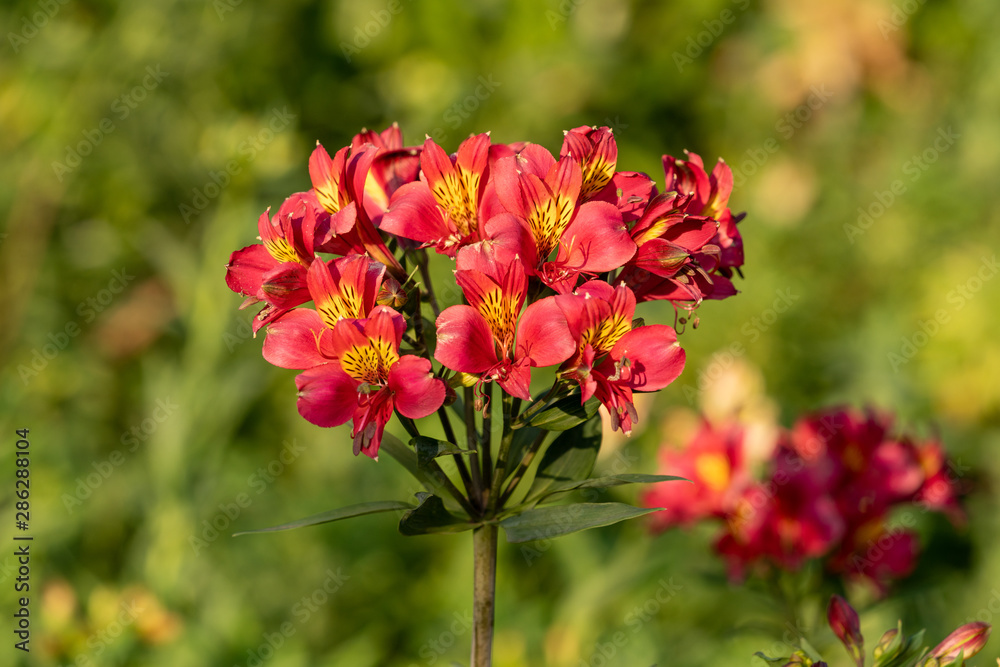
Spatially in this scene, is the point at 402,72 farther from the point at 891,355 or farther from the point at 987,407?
the point at 987,407

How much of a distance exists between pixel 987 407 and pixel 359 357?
2922mm

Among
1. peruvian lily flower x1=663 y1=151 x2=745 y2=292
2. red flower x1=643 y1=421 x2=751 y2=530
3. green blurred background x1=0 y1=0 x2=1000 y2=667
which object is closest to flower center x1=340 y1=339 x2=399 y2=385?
peruvian lily flower x1=663 y1=151 x2=745 y2=292

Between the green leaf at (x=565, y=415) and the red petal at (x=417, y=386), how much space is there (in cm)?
11

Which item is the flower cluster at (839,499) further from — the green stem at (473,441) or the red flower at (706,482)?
the green stem at (473,441)

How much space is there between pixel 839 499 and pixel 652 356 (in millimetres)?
951

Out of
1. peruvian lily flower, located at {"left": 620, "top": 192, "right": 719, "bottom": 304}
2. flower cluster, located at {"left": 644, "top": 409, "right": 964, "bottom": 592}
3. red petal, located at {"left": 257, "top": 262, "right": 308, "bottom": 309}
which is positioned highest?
red petal, located at {"left": 257, "top": 262, "right": 308, "bottom": 309}

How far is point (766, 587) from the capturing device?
170cm

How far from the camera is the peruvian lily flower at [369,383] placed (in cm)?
80

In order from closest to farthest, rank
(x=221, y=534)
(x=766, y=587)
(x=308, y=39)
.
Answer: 1. (x=766, y=587)
2. (x=221, y=534)
3. (x=308, y=39)

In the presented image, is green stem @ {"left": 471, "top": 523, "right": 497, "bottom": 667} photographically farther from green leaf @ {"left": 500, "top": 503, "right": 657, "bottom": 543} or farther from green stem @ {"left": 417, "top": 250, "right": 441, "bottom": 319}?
green stem @ {"left": 417, "top": 250, "right": 441, "bottom": 319}

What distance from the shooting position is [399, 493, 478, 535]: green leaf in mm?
792

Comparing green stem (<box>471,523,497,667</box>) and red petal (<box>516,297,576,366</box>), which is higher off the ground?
red petal (<box>516,297,576,366</box>)

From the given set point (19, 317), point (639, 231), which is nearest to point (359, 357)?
point (639, 231)

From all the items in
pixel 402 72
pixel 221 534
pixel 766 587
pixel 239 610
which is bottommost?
pixel 766 587
